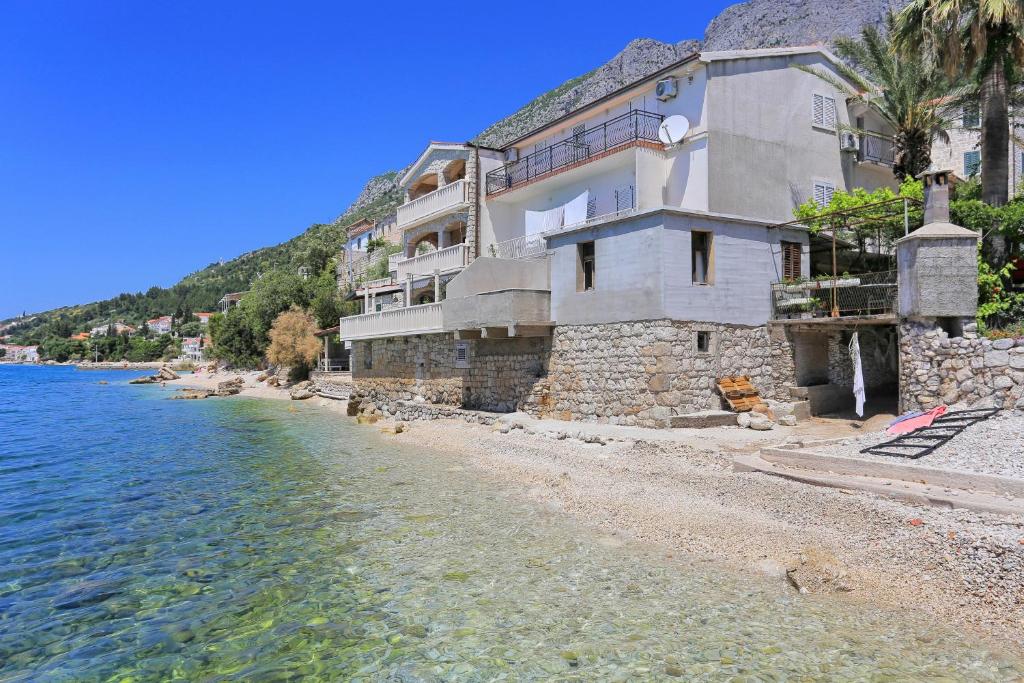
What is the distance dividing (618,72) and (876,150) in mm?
99069

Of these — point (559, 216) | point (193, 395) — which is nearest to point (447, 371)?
point (559, 216)

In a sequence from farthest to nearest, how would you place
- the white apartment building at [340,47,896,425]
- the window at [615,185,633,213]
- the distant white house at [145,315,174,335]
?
the distant white house at [145,315,174,335]
the window at [615,185,633,213]
the white apartment building at [340,47,896,425]

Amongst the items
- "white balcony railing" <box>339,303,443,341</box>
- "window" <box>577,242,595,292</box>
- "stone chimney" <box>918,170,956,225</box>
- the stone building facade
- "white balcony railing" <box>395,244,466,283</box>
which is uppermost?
"white balcony railing" <box>395,244,466,283</box>

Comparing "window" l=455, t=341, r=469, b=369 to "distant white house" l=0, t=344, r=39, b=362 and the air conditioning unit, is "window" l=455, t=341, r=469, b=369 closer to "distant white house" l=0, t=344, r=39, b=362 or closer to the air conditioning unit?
the air conditioning unit

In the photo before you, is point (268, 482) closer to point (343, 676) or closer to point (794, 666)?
point (343, 676)

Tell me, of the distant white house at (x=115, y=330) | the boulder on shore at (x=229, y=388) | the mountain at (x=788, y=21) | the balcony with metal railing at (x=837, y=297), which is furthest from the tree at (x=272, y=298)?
the distant white house at (x=115, y=330)

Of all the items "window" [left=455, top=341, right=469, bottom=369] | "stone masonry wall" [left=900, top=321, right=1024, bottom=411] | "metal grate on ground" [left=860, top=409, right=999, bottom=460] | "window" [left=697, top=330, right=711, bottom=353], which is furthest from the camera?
"window" [left=455, top=341, right=469, bottom=369]

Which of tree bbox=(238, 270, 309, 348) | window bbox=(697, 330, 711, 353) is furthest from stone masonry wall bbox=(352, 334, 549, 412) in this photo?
tree bbox=(238, 270, 309, 348)

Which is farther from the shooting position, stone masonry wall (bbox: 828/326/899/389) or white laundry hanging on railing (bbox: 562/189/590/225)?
white laundry hanging on railing (bbox: 562/189/590/225)

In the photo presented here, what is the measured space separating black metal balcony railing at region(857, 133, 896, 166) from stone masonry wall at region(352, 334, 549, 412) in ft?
52.8

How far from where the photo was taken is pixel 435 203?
32.4m

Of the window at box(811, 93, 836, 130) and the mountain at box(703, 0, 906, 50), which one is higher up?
the mountain at box(703, 0, 906, 50)

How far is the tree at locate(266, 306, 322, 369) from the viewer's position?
46.8 metres

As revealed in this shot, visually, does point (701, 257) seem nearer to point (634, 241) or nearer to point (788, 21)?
point (634, 241)
